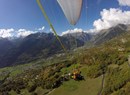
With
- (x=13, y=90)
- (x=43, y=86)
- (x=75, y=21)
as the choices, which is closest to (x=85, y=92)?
(x=43, y=86)

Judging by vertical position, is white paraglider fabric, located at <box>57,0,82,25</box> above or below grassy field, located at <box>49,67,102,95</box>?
above

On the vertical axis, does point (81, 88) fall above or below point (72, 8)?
below

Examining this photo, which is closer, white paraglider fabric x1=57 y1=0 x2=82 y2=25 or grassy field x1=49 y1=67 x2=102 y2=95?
white paraglider fabric x1=57 y1=0 x2=82 y2=25

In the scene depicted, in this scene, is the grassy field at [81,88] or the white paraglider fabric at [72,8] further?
the grassy field at [81,88]

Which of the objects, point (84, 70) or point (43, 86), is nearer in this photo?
Result: point (43, 86)

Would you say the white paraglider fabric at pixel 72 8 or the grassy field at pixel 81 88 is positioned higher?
the white paraglider fabric at pixel 72 8

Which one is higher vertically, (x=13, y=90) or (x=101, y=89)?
(x=13, y=90)

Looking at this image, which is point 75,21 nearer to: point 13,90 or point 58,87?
point 58,87

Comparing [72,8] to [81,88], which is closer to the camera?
[72,8]
